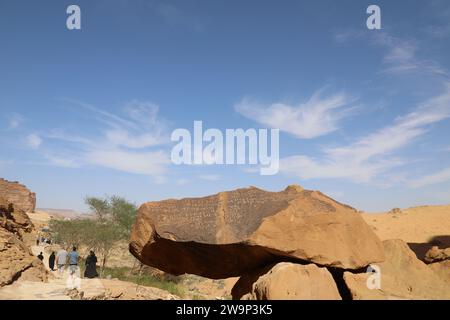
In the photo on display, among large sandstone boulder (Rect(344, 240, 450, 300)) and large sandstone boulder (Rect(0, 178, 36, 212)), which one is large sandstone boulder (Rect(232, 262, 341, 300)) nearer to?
large sandstone boulder (Rect(344, 240, 450, 300))

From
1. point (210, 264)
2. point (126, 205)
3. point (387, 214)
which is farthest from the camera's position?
point (387, 214)

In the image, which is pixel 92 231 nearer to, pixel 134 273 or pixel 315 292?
pixel 134 273

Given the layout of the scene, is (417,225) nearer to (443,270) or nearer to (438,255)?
(438,255)

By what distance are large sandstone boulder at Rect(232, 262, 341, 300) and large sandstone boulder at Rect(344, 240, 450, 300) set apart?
76 centimetres

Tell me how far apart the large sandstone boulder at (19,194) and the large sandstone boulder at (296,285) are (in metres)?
60.6

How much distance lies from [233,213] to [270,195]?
0.96m

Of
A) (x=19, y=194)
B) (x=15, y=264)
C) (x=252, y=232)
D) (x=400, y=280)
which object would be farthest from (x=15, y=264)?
(x=19, y=194)

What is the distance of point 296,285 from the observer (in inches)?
259

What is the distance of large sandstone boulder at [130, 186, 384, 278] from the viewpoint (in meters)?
7.50

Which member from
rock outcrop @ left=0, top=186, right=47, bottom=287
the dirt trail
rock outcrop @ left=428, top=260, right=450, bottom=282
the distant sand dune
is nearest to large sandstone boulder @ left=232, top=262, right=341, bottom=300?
rock outcrop @ left=428, top=260, right=450, bottom=282

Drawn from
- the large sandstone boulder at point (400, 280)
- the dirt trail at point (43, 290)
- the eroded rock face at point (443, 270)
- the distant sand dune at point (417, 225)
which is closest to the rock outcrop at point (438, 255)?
the eroded rock face at point (443, 270)

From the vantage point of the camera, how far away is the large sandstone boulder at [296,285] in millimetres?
6453
